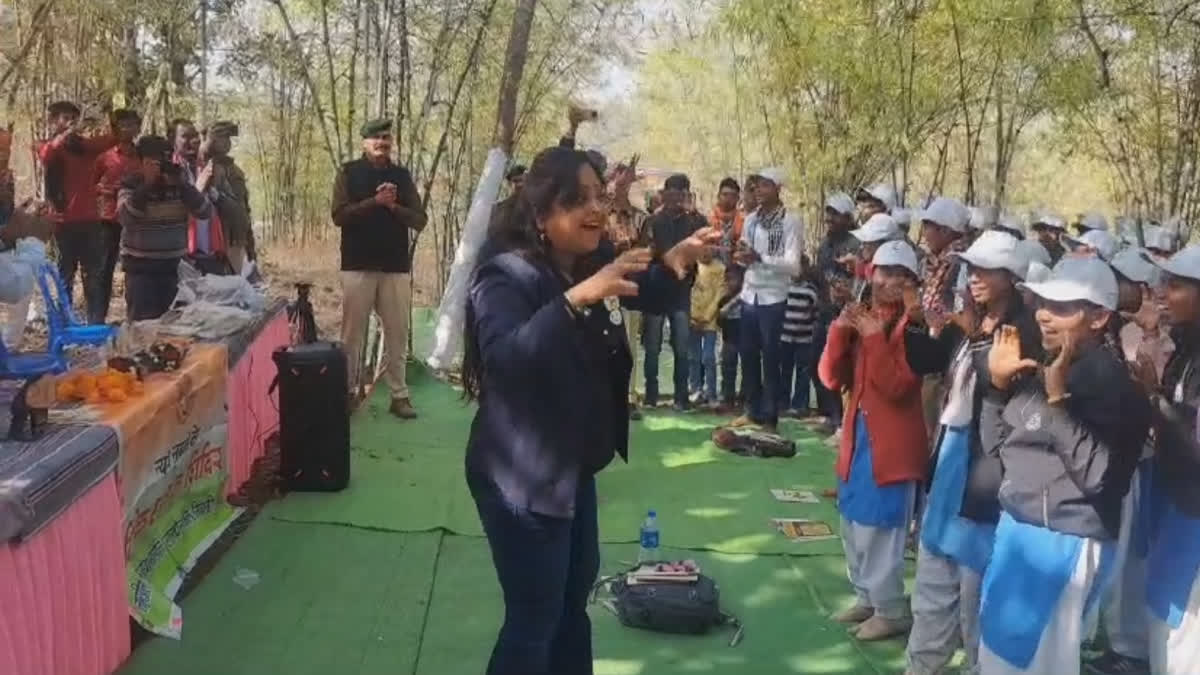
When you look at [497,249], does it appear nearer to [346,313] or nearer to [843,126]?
[346,313]

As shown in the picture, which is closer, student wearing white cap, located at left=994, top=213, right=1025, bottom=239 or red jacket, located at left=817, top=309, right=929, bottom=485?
red jacket, located at left=817, top=309, right=929, bottom=485

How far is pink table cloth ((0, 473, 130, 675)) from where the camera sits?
2.37 meters

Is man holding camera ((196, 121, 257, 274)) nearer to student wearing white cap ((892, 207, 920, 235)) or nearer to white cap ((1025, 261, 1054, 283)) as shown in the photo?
student wearing white cap ((892, 207, 920, 235))

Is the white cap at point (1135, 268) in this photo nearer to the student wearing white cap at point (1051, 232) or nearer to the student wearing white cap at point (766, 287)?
the student wearing white cap at point (1051, 232)

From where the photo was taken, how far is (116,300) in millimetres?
9977

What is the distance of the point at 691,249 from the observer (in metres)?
2.38

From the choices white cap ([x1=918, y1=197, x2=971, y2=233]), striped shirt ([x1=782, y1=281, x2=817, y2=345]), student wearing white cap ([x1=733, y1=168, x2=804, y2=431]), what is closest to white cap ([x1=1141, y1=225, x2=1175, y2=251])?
white cap ([x1=918, y1=197, x2=971, y2=233])

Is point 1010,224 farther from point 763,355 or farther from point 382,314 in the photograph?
point 382,314

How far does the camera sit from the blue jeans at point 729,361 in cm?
693

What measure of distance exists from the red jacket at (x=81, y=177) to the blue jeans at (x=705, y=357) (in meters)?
3.56

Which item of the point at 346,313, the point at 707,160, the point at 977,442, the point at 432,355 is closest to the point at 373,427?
the point at 346,313

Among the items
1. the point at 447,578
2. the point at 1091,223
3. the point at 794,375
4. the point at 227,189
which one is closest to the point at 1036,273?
the point at 447,578

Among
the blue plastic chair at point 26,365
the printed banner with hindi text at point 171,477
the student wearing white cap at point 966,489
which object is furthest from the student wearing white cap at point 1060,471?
the blue plastic chair at point 26,365

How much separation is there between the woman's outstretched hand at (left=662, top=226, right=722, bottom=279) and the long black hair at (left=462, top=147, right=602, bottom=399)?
0.24 metres
